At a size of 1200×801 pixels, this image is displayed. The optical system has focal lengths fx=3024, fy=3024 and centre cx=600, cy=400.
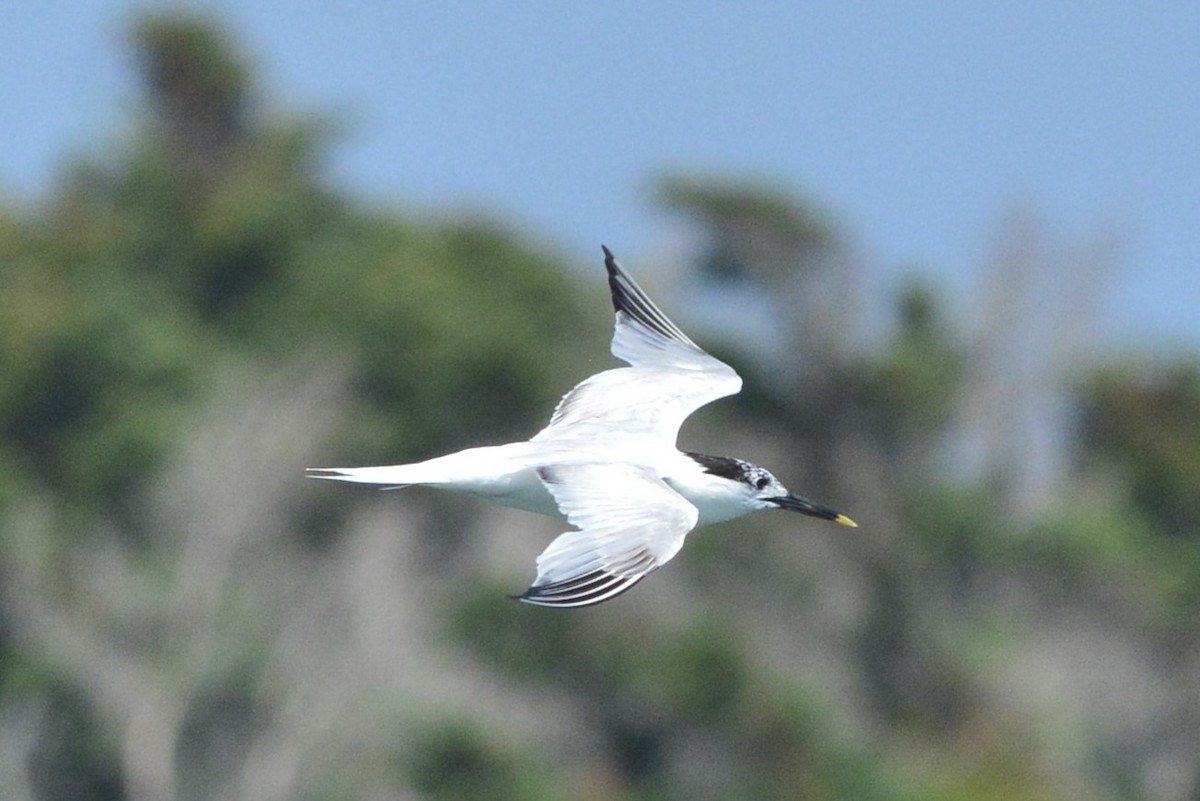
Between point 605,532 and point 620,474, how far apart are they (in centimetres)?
80

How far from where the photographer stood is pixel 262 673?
35.0 metres

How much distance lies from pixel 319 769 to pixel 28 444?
10886mm

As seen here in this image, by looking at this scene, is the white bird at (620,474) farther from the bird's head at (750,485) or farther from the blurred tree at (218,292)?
the blurred tree at (218,292)

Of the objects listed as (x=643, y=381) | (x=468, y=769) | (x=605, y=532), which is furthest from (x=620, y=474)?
(x=468, y=769)

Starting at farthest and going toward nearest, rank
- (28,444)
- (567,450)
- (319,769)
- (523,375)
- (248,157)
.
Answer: (248,157), (523,375), (28,444), (319,769), (567,450)

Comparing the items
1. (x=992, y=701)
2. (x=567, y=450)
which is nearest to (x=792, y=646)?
(x=992, y=701)

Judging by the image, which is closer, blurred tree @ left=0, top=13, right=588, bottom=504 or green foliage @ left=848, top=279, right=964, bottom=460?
blurred tree @ left=0, top=13, right=588, bottom=504

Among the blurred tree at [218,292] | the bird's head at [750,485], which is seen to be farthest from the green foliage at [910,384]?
the bird's head at [750,485]

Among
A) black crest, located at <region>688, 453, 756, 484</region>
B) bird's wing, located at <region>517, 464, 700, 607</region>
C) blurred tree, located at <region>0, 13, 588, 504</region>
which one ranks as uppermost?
blurred tree, located at <region>0, 13, 588, 504</region>

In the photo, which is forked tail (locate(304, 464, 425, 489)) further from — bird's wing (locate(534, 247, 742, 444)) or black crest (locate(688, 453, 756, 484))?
black crest (locate(688, 453, 756, 484))

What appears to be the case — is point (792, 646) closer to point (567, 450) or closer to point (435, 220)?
point (435, 220)

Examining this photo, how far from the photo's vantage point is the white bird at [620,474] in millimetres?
11688

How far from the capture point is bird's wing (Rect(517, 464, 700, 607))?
11297 mm

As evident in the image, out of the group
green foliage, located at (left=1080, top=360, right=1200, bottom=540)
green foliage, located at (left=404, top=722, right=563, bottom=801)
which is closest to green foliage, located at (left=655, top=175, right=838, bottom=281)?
green foliage, located at (left=1080, top=360, right=1200, bottom=540)
